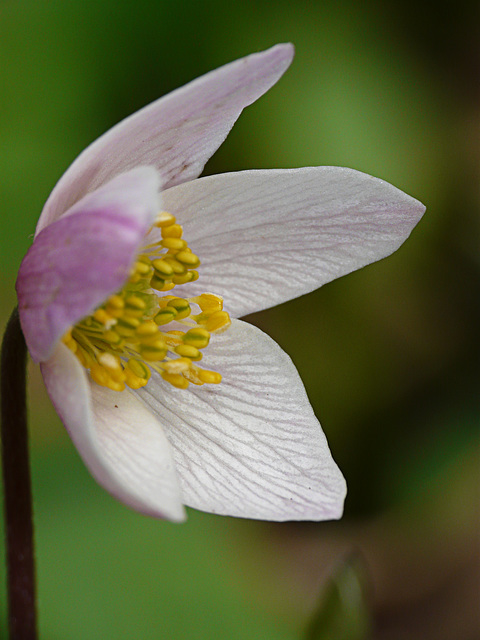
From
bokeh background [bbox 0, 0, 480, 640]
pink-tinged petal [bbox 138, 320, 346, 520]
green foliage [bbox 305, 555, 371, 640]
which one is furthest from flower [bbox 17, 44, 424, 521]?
bokeh background [bbox 0, 0, 480, 640]

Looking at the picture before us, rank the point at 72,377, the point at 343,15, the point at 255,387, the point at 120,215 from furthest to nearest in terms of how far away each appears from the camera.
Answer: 1. the point at 343,15
2. the point at 255,387
3. the point at 72,377
4. the point at 120,215

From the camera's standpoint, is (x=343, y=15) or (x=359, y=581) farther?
(x=343, y=15)

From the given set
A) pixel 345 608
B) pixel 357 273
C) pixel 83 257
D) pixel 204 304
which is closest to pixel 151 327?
pixel 204 304

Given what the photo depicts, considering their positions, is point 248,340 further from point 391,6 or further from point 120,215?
point 391,6

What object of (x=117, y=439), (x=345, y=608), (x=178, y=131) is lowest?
(x=345, y=608)

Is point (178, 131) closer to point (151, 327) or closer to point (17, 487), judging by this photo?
point (151, 327)

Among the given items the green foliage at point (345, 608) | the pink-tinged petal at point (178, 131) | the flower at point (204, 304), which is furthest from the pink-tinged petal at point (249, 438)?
the green foliage at point (345, 608)

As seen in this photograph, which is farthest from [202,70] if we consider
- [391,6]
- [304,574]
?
[304,574]
